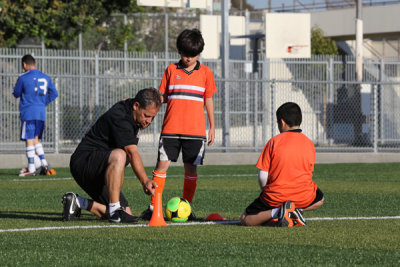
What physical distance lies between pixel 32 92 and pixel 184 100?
6.87 meters

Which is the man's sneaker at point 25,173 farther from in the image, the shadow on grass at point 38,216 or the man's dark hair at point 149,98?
the man's dark hair at point 149,98

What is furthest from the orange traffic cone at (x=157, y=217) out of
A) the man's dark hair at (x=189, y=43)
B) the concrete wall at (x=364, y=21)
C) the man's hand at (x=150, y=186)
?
the concrete wall at (x=364, y=21)

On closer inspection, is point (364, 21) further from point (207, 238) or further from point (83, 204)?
point (207, 238)

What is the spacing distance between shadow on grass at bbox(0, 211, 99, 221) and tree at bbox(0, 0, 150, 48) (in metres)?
16.3

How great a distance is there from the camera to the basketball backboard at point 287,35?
101 feet

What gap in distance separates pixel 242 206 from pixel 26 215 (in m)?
2.54

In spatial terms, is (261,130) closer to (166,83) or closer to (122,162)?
(166,83)

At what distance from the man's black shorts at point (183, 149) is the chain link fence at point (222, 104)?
9.71 metres

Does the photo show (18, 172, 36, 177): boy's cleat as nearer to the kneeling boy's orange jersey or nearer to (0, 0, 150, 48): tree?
the kneeling boy's orange jersey

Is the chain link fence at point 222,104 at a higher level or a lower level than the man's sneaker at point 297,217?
higher

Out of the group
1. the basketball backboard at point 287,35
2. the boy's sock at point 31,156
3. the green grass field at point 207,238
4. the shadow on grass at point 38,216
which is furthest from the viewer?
the basketball backboard at point 287,35

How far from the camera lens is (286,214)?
23.6 ft

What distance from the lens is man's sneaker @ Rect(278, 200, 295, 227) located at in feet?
23.6

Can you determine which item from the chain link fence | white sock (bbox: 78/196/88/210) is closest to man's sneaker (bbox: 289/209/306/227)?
white sock (bbox: 78/196/88/210)
